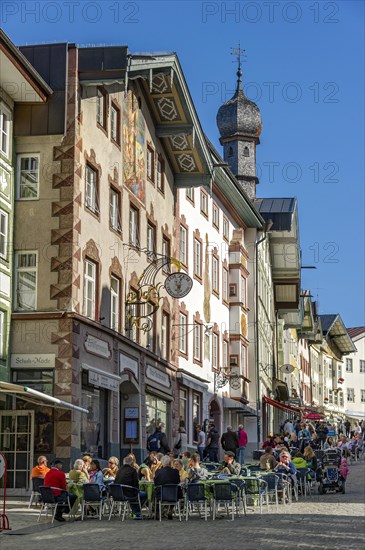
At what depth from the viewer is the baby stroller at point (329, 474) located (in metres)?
32.0

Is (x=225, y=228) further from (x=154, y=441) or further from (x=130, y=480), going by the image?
(x=130, y=480)

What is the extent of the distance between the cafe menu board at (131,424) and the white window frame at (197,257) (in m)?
11.2

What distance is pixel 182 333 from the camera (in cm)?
4338

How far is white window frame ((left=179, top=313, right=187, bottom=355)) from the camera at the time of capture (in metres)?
42.9

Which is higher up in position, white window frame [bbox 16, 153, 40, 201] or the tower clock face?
white window frame [bbox 16, 153, 40, 201]

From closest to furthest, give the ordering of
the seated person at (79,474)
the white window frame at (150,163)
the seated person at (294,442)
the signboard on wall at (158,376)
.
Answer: the seated person at (79,474), the signboard on wall at (158,376), the white window frame at (150,163), the seated person at (294,442)

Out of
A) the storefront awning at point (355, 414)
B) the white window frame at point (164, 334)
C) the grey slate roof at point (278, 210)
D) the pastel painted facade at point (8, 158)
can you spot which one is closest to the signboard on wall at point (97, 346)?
the pastel painted facade at point (8, 158)

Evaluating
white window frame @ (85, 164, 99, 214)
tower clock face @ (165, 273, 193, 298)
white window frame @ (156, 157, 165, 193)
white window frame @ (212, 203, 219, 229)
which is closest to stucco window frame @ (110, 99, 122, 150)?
white window frame @ (85, 164, 99, 214)

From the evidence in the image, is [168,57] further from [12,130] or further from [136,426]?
[136,426]

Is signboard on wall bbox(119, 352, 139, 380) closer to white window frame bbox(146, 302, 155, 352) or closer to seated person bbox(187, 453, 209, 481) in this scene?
white window frame bbox(146, 302, 155, 352)

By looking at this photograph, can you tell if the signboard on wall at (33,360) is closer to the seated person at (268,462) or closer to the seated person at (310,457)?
the seated person at (268,462)

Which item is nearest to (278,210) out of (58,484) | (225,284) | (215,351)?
(225,284)

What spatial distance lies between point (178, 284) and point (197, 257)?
9.95 meters

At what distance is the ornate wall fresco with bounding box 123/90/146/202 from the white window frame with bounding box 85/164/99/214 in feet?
9.84
